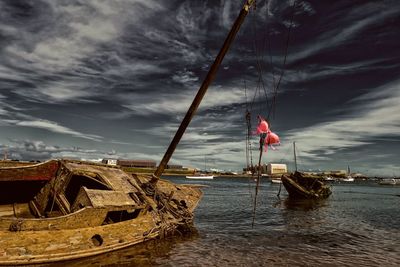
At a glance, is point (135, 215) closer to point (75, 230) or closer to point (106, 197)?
point (106, 197)

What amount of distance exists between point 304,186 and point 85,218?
4140 cm

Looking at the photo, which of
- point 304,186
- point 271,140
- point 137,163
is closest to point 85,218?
point 271,140

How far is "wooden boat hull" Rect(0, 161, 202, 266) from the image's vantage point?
8.91 m

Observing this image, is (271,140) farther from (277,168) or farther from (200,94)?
(277,168)

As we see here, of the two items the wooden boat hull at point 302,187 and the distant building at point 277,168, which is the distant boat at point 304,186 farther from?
the distant building at point 277,168

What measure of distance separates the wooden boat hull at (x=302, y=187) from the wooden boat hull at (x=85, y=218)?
3111cm

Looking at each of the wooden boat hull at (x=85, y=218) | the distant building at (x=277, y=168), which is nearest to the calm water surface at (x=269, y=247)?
the wooden boat hull at (x=85, y=218)

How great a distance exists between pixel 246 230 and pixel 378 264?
8317 mm

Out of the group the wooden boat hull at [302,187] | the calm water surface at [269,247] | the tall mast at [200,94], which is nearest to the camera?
the calm water surface at [269,247]

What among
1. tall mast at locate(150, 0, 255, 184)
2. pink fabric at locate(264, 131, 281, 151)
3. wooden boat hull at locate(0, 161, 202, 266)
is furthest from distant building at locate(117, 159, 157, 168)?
pink fabric at locate(264, 131, 281, 151)

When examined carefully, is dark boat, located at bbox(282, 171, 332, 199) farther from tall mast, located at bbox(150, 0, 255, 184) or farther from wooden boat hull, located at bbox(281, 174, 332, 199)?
tall mast, located at bbox(150, 0, 255, 184)

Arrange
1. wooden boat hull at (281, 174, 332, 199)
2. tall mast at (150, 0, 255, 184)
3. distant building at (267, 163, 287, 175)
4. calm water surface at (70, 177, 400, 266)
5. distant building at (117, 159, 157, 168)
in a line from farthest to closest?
distant building at (267, 163, 287, 175) → distant building at (117, 159, 157, 168) → wooden boat hull at (281, 174, 332, 199) → tall mast at (150, 0, 255, 184) → calm water surface at (70, 177, 400, 266)

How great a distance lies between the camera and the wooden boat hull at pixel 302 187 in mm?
44906

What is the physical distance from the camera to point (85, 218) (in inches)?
414
